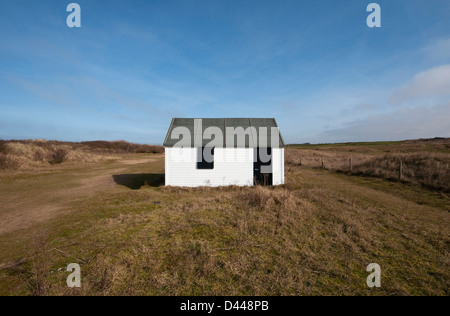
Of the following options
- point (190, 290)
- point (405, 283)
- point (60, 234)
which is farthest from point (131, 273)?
point (405, 283)

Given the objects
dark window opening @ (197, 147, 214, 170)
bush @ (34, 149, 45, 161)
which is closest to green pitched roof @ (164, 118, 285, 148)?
dark window opening @ (197, 147, 214, 170)

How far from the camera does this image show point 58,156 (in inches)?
1078

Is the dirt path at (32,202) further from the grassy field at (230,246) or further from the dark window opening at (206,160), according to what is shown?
the dark window opening at (206,160)

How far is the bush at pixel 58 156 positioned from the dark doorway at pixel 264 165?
101 feet

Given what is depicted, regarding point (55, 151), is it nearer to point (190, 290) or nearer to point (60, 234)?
point (60, 234)

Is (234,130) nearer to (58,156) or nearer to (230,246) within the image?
(230,246)

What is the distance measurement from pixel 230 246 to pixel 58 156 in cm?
3424

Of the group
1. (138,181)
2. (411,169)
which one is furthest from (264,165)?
(411,169)

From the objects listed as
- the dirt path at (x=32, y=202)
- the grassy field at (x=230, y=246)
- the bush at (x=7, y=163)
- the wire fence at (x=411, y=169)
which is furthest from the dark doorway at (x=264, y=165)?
the bush at (x=7, y=163)

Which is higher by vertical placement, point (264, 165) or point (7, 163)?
point (7, 163)

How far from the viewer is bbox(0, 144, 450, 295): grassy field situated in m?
3.63

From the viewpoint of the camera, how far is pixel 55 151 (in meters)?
28.1

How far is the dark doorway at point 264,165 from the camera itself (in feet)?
43.5
